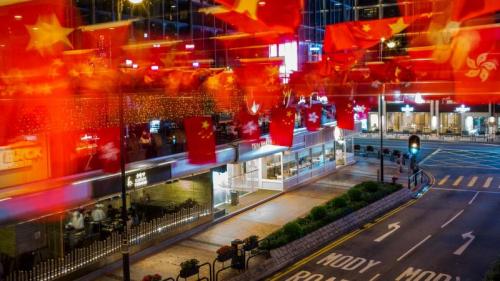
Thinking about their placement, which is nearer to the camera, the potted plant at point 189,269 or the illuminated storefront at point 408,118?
the potted plant at point 189,269

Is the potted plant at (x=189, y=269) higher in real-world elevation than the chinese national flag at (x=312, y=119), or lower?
lower

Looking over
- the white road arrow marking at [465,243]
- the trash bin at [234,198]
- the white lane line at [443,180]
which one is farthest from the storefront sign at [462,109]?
the trash bin at [234,198]

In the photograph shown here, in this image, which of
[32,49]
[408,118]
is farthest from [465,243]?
[408,118]

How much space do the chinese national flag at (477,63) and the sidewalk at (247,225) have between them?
1276 cm

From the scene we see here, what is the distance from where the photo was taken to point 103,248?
1975 centimetres

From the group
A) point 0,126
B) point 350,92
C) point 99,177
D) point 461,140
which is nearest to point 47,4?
point 0,126

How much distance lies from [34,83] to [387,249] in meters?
15.4

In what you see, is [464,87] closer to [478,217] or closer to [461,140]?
[478,217]

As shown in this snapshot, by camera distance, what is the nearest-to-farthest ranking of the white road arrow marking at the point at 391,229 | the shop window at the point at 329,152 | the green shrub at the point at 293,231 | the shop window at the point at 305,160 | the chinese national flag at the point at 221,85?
the green shrub at the point at 293,231, the white road arrow marking at the point at 391,229, the chinese national flag at the point at 221,85, the shop window at the point at 305,160, the shop window at the point at 329,152

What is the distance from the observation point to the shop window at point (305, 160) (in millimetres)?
35750

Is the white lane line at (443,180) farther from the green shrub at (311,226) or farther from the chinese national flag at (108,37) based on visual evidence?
the chinese national flag at (108,37)

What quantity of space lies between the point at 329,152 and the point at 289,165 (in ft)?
23.7

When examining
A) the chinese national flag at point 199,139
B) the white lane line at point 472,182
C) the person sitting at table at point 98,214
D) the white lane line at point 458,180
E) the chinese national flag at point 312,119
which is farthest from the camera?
the white lane line at point 458,180

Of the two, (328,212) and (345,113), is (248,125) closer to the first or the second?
(328,212)
